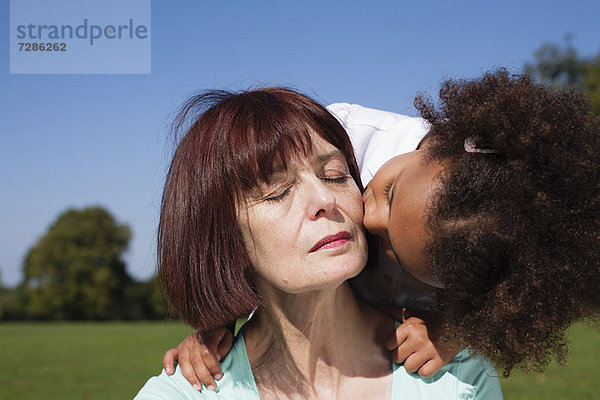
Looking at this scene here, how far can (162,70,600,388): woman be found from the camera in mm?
2172

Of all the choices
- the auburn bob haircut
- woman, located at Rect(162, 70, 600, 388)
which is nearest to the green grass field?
the auburn bob haircut

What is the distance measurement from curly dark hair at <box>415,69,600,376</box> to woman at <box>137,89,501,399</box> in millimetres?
455

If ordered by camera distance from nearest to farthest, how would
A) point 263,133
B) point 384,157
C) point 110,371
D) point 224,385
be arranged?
point 263,133 < point 224,385 < point 384,157 < point 110,371

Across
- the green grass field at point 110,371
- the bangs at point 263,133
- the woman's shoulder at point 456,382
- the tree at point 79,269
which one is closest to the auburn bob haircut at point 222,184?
the bangs at point 263,133

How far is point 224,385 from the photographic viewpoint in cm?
287

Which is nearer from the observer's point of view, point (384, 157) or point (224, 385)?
point (224, 385)

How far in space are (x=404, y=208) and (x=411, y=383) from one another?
97cm

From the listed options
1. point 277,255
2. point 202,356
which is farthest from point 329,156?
point 202,356

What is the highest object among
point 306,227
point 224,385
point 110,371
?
point 306,227

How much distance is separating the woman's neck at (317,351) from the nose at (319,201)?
1.59ft

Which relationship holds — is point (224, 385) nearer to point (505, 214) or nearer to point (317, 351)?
point (317, 351)

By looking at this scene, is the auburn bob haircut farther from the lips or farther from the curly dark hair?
the curly dark hair

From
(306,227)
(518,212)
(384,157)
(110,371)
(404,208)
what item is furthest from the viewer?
(110,371)

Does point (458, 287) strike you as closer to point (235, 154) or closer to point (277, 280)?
point (277, 280)
